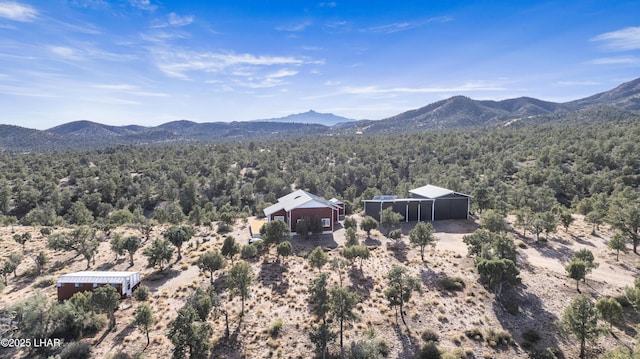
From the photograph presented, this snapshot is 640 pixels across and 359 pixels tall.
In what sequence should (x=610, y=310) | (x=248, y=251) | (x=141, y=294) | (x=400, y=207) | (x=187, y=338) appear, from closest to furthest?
(x=187, y=338)
(x=610, y=310)
(x=141, y=294)
(x=248, y=251)
(x=400, y=207)

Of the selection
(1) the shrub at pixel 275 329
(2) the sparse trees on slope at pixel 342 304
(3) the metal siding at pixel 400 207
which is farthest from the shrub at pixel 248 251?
(3) the metal siding at pixel 400 207

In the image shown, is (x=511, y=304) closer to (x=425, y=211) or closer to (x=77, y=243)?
(x=425, y=211)

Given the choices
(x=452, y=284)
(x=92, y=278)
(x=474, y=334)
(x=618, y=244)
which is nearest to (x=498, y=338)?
(x=474, y=334)

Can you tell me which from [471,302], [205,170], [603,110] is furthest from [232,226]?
[603,110]

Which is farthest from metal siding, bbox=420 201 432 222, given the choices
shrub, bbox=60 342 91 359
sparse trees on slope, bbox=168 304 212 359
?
shrub, bbox=60 342 91 359

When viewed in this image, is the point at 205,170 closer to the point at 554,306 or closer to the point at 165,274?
the point at 165,274

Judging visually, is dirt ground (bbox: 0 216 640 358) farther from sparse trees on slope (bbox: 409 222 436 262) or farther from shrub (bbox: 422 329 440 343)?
sparse trees on slope (bbox: 409 222 436 262)

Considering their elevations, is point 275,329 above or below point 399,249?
below

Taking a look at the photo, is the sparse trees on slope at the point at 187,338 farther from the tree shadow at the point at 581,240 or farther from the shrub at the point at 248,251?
the tree shadow at the point at 581,240
